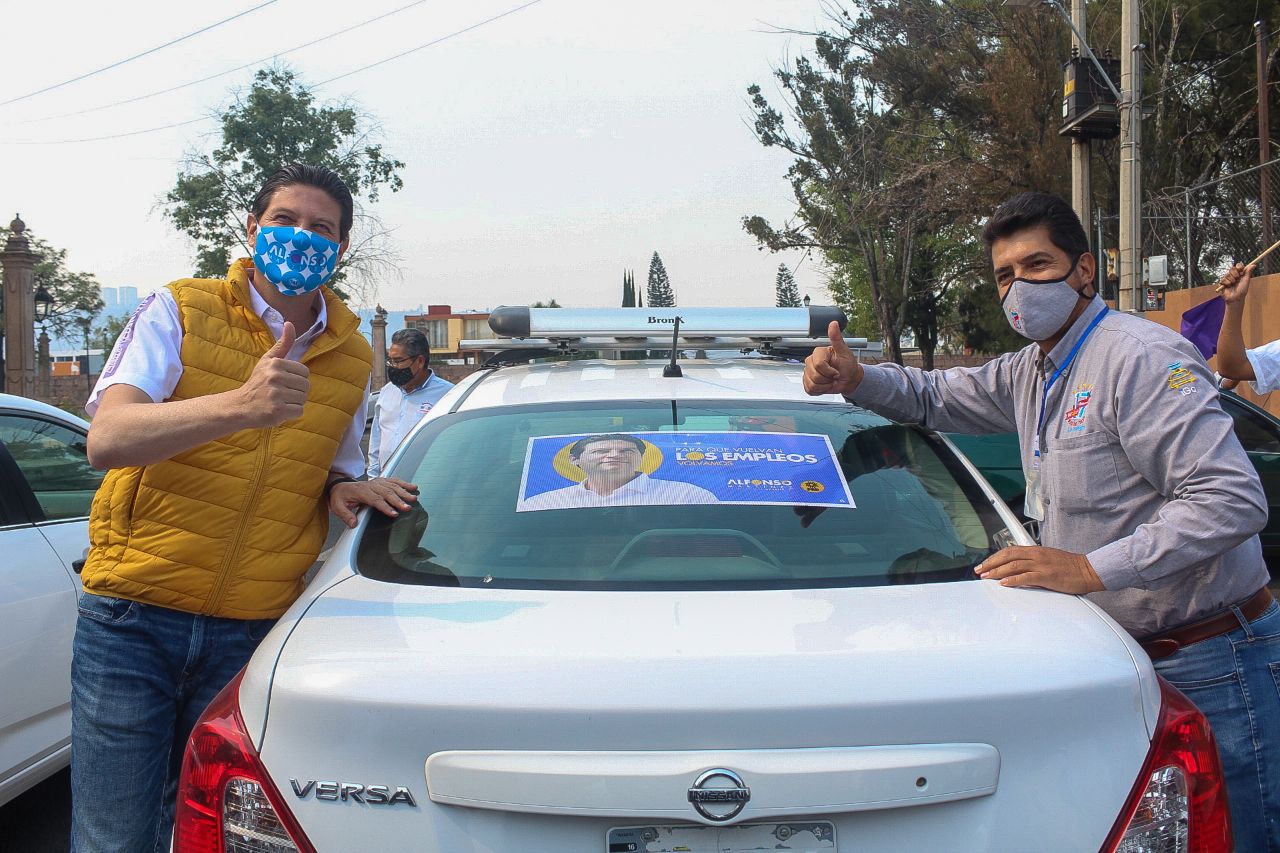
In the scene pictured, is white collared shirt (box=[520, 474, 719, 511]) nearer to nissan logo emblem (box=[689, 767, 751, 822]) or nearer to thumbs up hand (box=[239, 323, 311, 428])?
thumbs up hand (box=[239, 323, 311, 428])

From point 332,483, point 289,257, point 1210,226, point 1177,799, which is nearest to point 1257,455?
point 1177,799

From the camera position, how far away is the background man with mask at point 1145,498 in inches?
80.3

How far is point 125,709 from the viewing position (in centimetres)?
218

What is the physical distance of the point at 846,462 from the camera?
2453mm

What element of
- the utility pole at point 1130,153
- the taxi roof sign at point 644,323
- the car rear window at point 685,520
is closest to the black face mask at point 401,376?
the taxi roof sign at point 644,323

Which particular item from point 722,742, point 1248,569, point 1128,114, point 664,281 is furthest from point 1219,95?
point 664,281

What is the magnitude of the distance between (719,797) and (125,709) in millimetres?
1414

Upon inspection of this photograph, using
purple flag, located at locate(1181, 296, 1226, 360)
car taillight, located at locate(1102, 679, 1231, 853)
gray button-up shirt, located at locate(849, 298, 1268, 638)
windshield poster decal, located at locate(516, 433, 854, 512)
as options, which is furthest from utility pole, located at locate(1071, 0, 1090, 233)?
car taillight, located at locate(1102, 679, 1231, 853)

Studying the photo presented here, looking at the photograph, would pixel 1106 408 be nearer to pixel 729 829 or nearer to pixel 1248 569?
pixel 1248 569

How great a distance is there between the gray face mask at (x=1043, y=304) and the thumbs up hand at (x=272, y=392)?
1599 mm

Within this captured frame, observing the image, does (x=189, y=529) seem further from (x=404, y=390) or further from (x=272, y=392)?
(x=404, y=390)

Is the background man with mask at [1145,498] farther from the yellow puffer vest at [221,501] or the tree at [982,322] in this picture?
the tree at [982,322]

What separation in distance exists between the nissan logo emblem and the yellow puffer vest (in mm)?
1256

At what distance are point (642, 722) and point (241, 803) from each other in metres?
0.62
